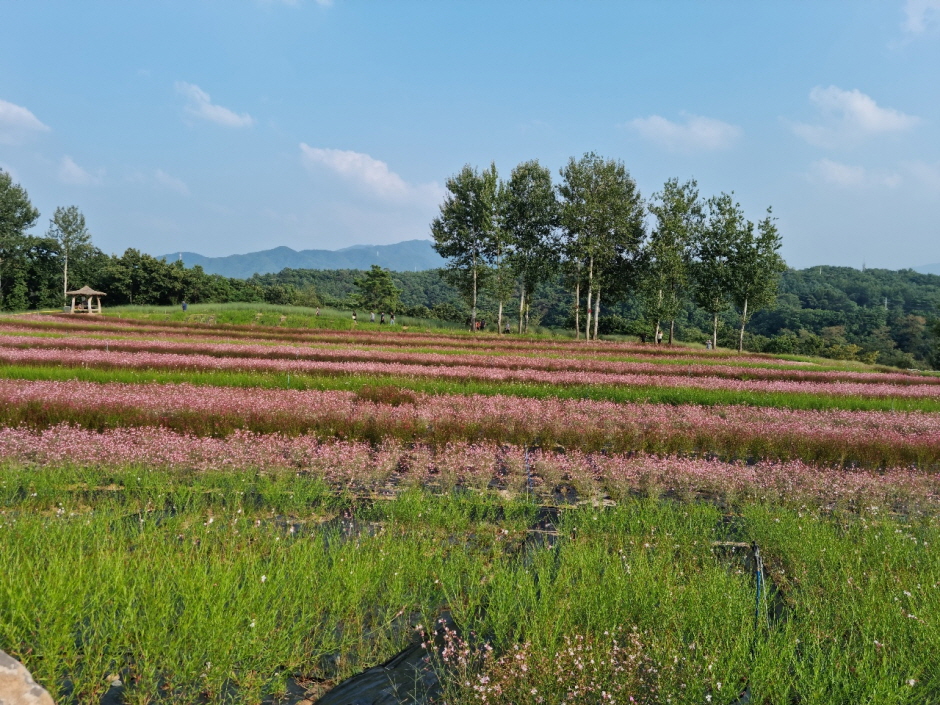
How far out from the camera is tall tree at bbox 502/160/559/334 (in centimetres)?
6081

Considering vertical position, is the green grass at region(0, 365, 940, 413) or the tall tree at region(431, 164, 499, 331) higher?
the tall tree at region(431, 164, 499, 331)

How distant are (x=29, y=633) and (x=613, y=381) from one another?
17.6 metres

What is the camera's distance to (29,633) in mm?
3727

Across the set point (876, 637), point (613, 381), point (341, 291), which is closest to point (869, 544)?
point (876, 637)

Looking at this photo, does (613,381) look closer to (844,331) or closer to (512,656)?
(512,656)

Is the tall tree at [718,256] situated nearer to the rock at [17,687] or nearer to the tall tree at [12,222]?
the rock at [17,687]

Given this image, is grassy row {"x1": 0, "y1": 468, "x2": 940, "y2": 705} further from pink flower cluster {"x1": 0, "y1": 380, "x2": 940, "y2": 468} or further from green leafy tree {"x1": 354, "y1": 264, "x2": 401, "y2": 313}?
green leafy tree {"x1": 354, "y1": 264, "x2": 401, "y2": 313}

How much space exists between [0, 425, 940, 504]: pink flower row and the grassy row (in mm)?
1425

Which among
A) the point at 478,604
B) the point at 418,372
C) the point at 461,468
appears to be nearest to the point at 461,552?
the point at 478,604

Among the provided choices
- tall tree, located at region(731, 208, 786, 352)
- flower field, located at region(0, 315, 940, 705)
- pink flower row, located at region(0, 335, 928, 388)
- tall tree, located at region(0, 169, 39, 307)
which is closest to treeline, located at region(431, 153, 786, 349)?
tall tree, located at region(731, 208, 786, 352)

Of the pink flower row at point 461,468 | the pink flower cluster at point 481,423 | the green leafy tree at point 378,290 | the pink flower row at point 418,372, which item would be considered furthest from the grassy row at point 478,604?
the green leafy tree at point 378,290

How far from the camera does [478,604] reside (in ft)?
14.8

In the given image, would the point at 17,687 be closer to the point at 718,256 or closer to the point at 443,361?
the point at 443,361

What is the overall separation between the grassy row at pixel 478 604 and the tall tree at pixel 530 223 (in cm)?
5496
